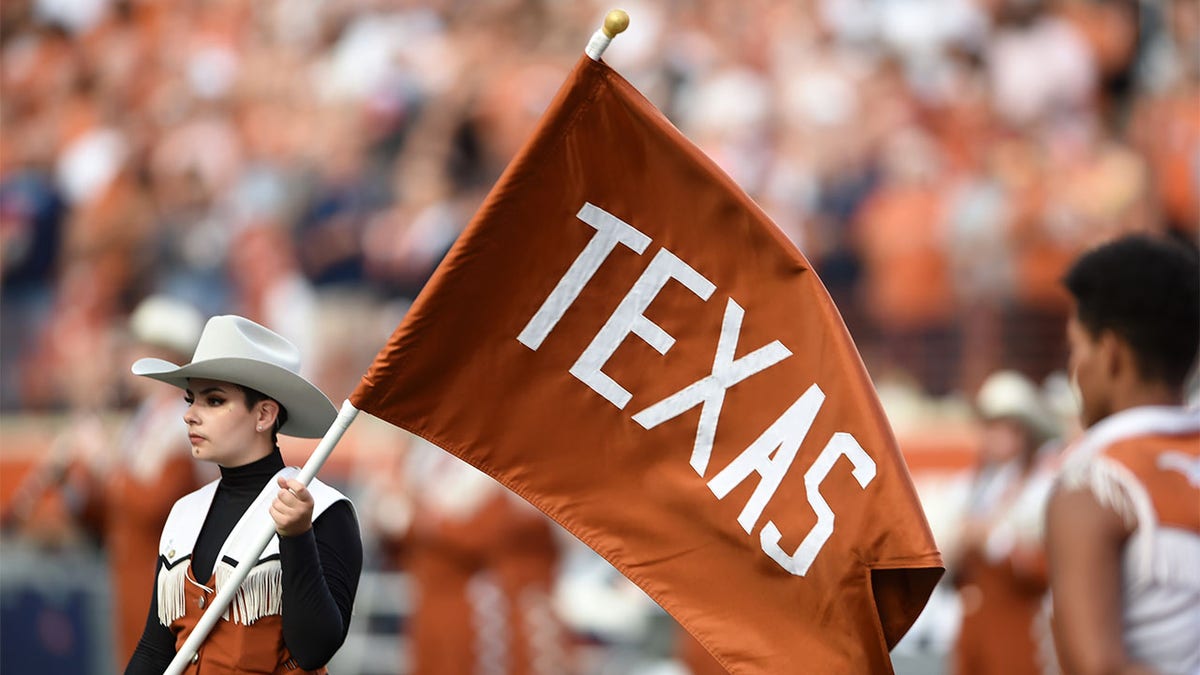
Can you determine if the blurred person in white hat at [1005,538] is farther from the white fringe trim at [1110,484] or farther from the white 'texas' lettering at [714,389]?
the white fringe trim at [1110,484]

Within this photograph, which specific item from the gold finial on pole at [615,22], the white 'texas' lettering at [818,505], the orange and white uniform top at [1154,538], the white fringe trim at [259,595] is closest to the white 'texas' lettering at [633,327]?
the white 'texas' lettering at [818,505]

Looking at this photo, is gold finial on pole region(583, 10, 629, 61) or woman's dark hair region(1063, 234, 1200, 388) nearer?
woman's dark hair region(1063, 234, 1200, 388)

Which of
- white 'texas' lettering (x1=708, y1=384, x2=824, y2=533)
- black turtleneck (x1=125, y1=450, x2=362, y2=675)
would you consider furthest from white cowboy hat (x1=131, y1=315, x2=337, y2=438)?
white 'texas' lettering (x1=708, y1=384, x2=824, y2=533)

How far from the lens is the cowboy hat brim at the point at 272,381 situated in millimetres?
3971

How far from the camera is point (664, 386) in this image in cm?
427

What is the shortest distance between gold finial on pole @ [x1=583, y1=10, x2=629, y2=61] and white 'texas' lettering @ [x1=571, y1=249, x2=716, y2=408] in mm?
485

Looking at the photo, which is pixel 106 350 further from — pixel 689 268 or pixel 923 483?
pixel 689 268

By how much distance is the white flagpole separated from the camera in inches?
Answer: 147

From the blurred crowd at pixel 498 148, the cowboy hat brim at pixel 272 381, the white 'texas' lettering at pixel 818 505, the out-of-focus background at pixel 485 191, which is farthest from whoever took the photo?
the blurred crowd at pixel 498 148

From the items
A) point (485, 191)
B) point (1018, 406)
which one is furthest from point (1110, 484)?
point (485, 191)

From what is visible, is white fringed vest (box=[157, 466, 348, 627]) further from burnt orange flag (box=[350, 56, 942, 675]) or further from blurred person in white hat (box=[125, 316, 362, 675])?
burnt orange flag (box=[350, 56, 942, 675])

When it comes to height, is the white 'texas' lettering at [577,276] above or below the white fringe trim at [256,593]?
above

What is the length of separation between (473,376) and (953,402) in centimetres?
702

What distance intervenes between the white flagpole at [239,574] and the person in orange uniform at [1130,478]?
1433 millimetres
